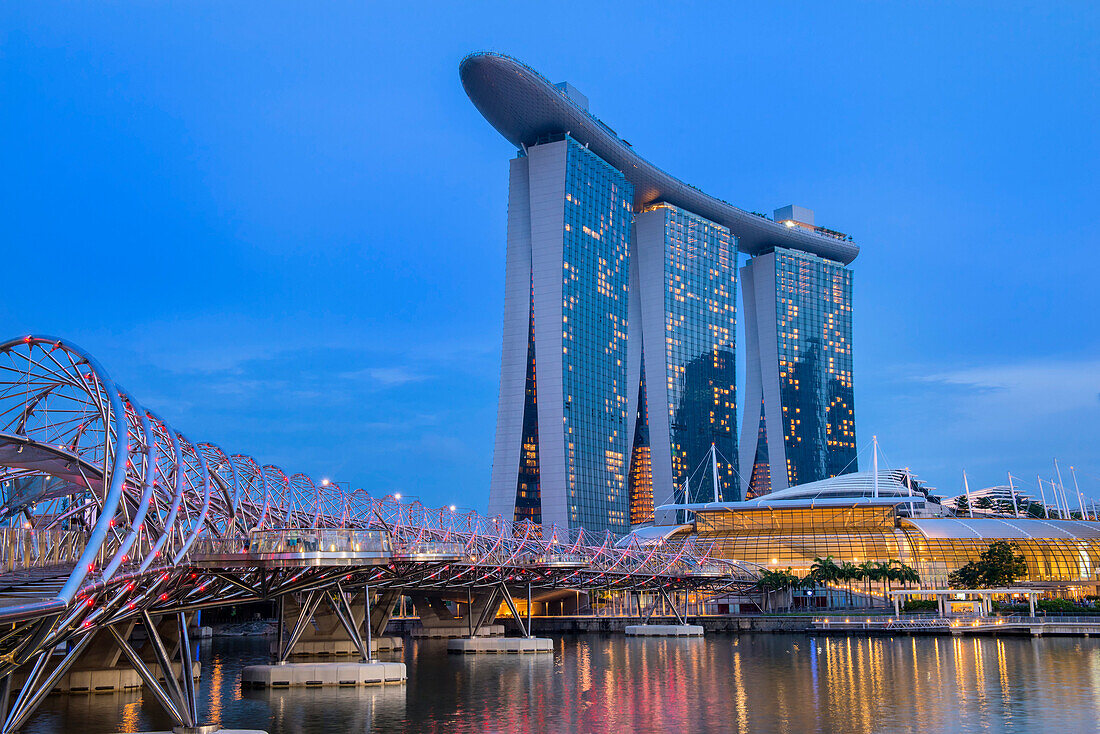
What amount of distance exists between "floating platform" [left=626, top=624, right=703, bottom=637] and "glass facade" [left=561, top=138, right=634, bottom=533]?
57.0 metres

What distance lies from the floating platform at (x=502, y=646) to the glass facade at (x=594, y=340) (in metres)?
77.8

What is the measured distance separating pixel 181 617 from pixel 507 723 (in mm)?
14794

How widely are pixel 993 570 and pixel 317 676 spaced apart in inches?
3264

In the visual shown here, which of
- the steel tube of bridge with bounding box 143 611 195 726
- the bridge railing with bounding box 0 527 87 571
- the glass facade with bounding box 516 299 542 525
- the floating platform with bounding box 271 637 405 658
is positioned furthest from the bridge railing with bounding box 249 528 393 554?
the glass facade with bounding box 516 299 542 525

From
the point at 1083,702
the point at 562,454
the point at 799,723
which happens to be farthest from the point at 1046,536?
the point at 799,723

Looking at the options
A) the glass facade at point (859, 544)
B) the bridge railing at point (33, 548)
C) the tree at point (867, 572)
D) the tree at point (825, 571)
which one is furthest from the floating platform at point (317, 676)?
the glass facade at point (859, 544)

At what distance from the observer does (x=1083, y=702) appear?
47031mm

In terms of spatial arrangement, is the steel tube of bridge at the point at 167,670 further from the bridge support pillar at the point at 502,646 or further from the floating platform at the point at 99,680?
the bridge support pillar at the point at 502,646

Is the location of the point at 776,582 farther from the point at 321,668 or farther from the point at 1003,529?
the point at 321,668

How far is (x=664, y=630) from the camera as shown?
106m

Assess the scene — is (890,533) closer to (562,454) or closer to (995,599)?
(995,599)

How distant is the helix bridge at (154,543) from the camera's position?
24.9 meters

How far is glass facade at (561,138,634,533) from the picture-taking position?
170m

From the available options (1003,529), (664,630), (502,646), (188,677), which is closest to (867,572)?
(1003,529)
